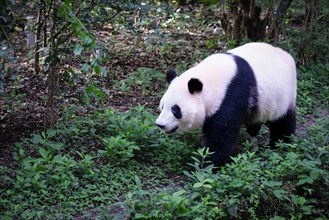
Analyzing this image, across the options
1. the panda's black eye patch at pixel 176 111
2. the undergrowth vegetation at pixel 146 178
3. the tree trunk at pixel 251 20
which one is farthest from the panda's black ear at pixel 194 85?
the tree trunk at pixel 251 20

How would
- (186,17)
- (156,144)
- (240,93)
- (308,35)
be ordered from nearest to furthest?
(240,93) → (156,144) → (308,35) → (186,17)

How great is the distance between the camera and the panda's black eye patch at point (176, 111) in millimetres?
5500

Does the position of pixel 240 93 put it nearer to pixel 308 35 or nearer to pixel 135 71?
pixel 135 71

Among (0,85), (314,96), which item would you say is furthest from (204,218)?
Result: (314,96)

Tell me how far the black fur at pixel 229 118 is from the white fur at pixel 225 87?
7 centimetres

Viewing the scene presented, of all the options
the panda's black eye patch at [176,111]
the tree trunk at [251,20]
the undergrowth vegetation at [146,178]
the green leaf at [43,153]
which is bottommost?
the undergrowth vegetation at [146,178]

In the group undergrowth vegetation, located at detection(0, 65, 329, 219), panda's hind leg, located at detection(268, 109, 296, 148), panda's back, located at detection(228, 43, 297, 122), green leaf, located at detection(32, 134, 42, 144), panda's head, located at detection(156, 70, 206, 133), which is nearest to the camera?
undergrowth vegetation, located at detection(0, 65, 329, 219)

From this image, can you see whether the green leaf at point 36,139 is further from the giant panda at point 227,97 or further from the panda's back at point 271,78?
the panda's back at point 271,78

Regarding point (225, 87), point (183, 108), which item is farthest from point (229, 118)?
point (183, 108)

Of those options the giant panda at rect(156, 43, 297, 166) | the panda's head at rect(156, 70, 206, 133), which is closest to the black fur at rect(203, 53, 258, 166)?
the giant panda at rect(156, 43, 297, 166)

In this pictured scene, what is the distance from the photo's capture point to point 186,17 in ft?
38.0

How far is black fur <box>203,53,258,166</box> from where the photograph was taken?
Answer: 5547 millimetres

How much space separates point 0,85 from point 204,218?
2136mm

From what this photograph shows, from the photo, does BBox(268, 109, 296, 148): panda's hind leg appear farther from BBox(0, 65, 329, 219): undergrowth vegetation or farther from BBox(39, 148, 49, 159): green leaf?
BBox(39, 148, 49, 159): green leaf
